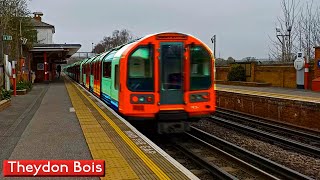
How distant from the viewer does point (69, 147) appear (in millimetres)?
7707

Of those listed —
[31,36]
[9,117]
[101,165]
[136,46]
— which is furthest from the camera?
[31,36]

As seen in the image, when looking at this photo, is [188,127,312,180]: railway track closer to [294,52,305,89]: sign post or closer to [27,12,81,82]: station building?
[294,52,305,89]: sign post

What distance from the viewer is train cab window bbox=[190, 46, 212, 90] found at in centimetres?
1071

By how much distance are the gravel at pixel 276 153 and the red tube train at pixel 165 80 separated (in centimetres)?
209

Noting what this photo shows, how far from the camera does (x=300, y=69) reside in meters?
22.6

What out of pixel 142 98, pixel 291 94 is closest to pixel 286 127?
pixel 291 94

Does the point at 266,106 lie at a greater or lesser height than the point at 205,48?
lesser

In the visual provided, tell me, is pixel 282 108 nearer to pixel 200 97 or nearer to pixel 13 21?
pixel 200 97

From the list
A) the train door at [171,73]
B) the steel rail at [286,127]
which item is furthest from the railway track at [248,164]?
the steel rail at [286,127]

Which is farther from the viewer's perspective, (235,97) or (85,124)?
(235,97)

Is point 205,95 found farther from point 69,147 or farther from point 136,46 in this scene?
point 69,147

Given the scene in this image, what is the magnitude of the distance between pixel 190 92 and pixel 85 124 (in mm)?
3018

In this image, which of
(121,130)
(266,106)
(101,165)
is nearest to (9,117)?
(121,130)

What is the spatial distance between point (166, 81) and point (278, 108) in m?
7.44
